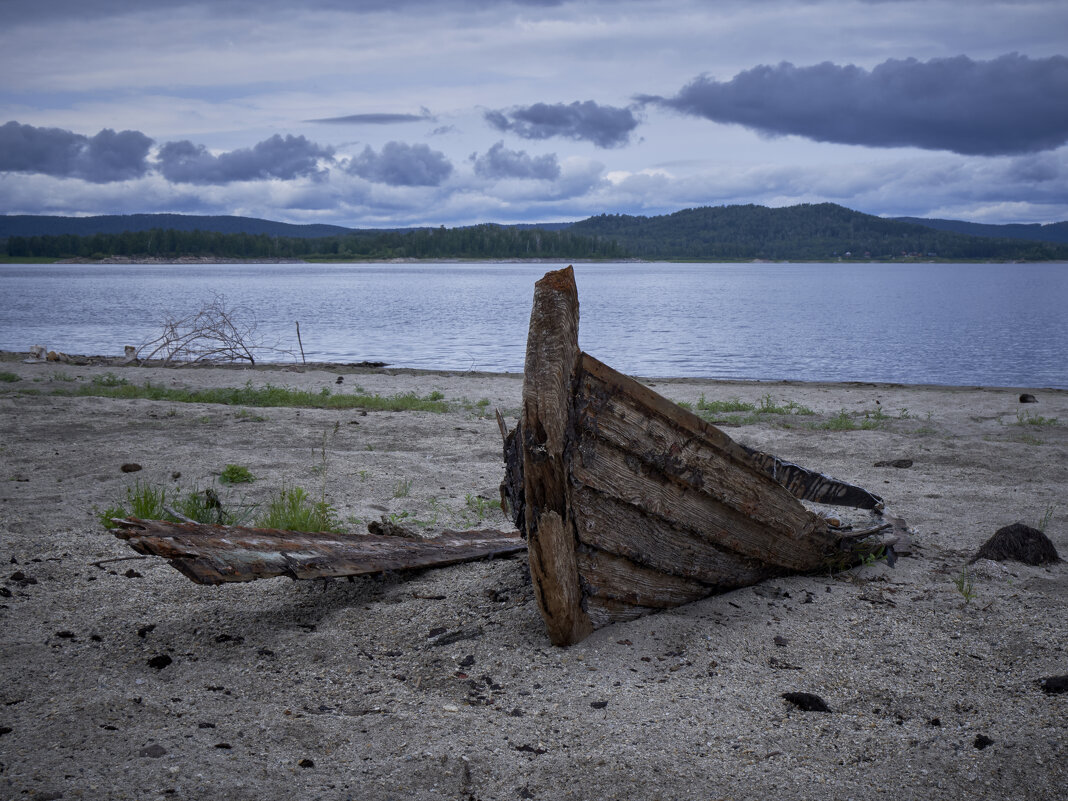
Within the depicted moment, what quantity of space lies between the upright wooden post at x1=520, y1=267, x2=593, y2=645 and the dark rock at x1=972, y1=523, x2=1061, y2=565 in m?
3.20

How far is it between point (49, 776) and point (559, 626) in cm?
210

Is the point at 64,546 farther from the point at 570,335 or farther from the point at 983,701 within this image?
the point at 983,701

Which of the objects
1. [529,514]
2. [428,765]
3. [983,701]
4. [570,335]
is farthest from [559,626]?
[983,701]

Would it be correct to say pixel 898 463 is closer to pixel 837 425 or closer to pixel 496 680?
pixel 837 425

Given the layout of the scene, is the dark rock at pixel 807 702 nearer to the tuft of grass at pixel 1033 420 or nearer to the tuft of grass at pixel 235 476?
the tuft of grass at pixel 235 476

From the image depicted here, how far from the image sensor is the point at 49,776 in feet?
9.00

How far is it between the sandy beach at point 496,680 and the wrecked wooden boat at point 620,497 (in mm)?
221

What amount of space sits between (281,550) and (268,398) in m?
9.24

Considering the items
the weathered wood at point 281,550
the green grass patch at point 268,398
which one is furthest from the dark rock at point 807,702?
the green grass patch at point 268,398

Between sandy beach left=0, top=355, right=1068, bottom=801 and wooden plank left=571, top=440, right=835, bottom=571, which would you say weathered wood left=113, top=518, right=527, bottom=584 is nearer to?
sandy beach left=0, top=355, right=1068, bottom=801

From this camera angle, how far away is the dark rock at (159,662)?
3.71 metres

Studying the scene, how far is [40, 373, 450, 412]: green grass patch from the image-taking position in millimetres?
12383

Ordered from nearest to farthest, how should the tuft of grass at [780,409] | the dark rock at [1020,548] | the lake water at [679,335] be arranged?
the dark rock at [1020,548] < the tuft of grass at [780,409] < the lake water at [679,335]

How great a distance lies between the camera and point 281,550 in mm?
4121
